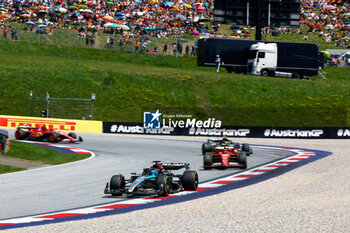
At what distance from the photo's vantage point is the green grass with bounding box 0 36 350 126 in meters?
38.1

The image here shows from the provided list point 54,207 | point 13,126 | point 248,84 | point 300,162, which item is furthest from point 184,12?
point 54,207

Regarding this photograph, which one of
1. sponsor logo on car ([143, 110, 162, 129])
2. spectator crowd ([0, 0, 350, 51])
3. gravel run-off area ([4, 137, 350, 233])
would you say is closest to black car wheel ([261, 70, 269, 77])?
spectator crowd ([0, 0, 350, 51])

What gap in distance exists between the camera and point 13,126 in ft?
114

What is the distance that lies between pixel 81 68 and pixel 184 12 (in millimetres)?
14033

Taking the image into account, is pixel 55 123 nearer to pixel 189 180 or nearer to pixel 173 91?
pixel 173 91

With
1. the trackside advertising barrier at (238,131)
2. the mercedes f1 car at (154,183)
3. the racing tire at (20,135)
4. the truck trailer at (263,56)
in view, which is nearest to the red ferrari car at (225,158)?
the mercedes f1 car at (154,183)

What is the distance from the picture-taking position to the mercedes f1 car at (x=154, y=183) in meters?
10.9

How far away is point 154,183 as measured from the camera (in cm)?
1143

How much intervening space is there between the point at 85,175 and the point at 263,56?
1252 inches

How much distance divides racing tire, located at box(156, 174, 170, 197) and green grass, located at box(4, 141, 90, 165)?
718cm

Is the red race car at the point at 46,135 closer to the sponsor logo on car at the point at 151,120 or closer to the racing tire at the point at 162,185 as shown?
the sponsor logo on car at the point at 151,120

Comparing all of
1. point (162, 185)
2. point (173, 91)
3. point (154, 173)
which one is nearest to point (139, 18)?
point (173, 91)

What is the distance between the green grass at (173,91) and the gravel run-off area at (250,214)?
957 inches

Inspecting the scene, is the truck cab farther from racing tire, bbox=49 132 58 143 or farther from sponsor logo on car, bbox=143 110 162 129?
racing tire, bbox=49 132 58 143
